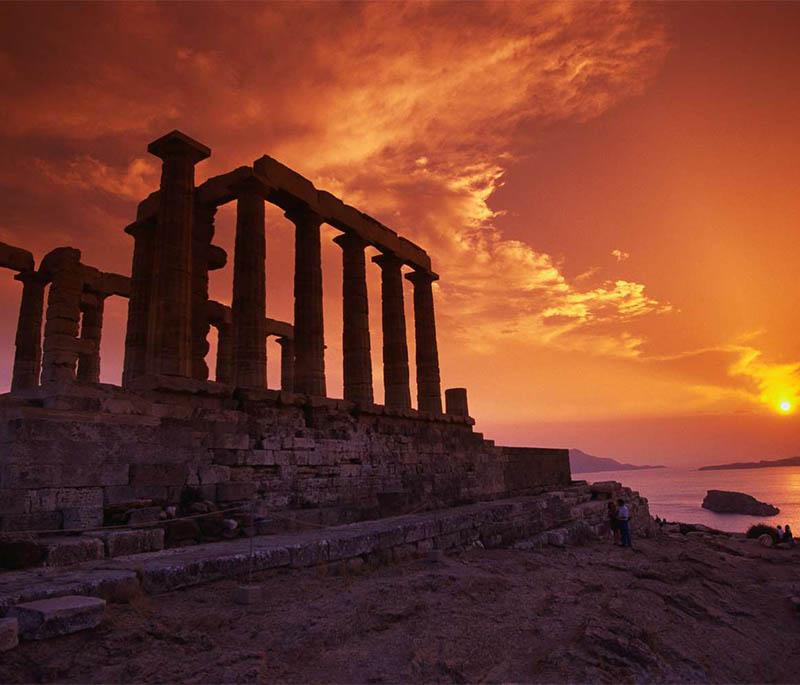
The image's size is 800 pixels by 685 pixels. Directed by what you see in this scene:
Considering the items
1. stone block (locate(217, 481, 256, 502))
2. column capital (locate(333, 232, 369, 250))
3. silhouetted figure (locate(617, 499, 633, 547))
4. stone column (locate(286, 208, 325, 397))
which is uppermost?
column capital (locate(333, 232, 369, 250))

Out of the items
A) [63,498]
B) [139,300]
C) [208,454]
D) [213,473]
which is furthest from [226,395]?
[139,300]

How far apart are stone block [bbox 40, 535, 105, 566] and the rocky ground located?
5.85 feet

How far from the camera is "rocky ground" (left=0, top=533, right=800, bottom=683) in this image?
459 cm

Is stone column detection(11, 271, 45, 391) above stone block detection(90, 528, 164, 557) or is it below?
above

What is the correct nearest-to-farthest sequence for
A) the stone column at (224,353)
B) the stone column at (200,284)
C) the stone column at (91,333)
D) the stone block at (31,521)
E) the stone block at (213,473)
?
the stone block at (31,521)
the stone block at (213,473)
the stone column at (200,284)
the stone column at (224,353)
the stone column at (91,333)

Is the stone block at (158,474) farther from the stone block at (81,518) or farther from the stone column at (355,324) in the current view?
the stone column at (355,324)

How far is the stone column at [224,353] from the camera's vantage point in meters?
22.0

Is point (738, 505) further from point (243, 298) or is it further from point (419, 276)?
point (243, 298)

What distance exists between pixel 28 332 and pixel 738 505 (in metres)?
73.7

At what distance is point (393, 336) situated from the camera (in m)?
21.3

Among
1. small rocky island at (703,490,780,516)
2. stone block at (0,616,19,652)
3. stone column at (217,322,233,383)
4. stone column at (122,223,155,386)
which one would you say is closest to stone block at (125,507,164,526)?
stone block at (0,616,19,652)

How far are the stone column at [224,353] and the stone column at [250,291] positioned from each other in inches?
271

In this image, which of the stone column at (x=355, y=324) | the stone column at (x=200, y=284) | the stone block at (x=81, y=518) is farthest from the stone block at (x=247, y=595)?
the stone column at (x=355, y=324)

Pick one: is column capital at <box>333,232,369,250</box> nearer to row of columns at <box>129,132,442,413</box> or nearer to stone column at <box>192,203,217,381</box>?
row of columns at <box>129,132,442,413</box>
